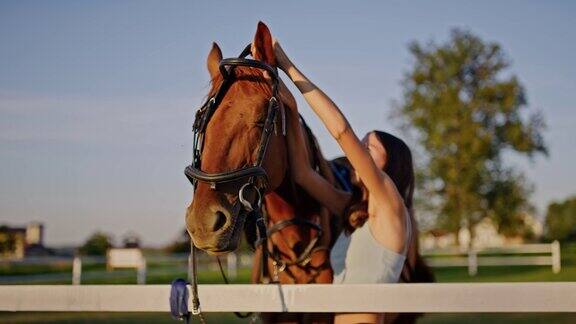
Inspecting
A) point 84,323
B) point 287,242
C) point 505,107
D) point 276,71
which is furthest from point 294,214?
point 505,107

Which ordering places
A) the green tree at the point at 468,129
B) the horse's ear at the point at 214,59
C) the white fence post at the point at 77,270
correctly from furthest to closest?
the green tree at the point at 468,129
the white fence post at the point at 77,270
the horse's ear at the point at 214,59

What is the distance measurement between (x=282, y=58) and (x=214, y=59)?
38 cm

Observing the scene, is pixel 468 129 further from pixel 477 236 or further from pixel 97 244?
pixel 97 244

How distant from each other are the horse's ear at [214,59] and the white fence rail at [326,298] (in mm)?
1041

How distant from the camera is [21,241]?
57.1 ft

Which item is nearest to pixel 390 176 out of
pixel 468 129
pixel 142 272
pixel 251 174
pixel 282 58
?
pixel 282 58

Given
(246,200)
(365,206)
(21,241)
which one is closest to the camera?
(246,200)

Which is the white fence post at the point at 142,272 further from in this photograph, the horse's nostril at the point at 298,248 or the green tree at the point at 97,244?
the horse's nostril at the point at 298,248

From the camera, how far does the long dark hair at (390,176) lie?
122 inches

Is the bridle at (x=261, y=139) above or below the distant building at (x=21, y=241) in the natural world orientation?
below

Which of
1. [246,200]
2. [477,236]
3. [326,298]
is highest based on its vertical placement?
[477,236]

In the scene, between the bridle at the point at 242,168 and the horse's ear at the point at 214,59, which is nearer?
the bridle at the point at 242,168

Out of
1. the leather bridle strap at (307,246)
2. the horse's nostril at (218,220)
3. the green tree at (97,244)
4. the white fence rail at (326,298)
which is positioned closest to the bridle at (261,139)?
the horse's nostril at (218,220)

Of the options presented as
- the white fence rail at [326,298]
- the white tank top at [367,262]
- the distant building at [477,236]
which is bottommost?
the white fence rail at [326,298]
